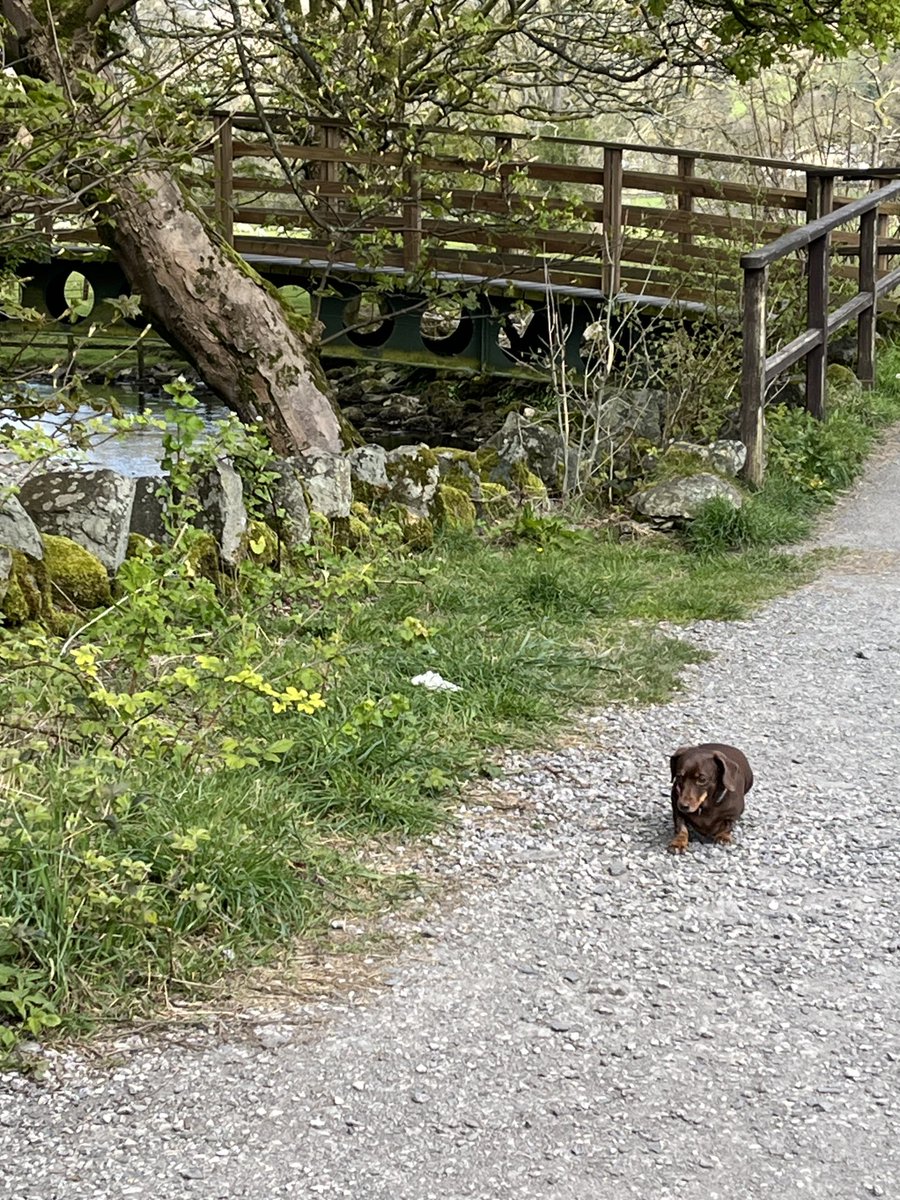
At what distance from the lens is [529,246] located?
44.2 feet

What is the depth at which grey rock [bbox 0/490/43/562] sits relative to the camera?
5.50 m

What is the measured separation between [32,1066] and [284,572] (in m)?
3.50

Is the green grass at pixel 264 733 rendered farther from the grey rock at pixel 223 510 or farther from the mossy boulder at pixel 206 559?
the grey rock at pixel 223 510

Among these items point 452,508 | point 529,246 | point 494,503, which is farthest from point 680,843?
point 529,246

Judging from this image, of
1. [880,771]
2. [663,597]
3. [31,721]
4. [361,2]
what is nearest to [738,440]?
[663,597]

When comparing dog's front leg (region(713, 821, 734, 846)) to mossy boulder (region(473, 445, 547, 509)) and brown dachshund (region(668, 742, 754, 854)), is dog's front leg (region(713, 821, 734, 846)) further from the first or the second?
mossy boulder (region(473, 445, 547, 509))

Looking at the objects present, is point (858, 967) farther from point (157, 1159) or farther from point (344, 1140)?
point (157, 1159)

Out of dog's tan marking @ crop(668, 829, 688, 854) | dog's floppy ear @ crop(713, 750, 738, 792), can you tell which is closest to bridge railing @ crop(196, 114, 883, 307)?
dog's floppy ear @ crop(713, 750, 738, 792)

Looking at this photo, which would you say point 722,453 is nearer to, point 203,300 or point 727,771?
point 203,300

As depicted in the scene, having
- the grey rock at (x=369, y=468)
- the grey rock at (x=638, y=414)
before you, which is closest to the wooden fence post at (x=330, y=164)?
the grey rock at (x=638, y=414)

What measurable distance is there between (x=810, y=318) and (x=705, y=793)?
605cm

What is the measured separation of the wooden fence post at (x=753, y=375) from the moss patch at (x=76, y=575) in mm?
4013

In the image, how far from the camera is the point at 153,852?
11.4 feet

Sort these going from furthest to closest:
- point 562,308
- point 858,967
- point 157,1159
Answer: point 562,308, point 858,967, point 157,1159
